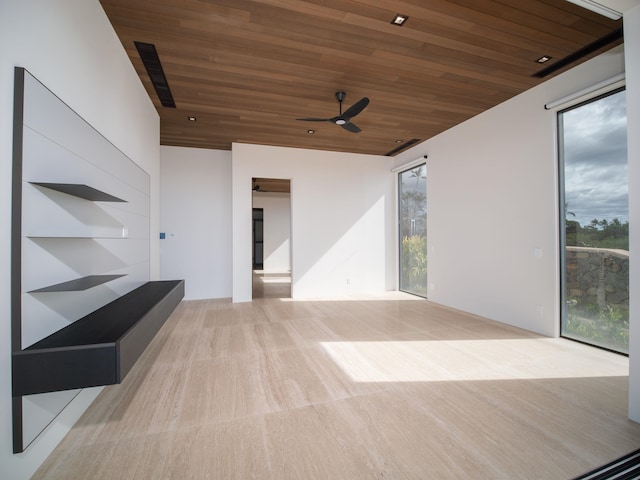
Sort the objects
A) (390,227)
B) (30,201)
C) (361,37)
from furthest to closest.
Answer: (390,227) < (361,37) < (30,201)

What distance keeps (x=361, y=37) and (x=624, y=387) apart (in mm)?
3849

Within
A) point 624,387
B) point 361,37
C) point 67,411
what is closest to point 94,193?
point 67,411

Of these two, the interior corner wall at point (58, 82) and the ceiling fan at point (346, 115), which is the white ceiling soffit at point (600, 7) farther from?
the interior corner wall at point (58, 82)

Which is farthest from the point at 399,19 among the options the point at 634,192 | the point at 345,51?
the point at 634,192

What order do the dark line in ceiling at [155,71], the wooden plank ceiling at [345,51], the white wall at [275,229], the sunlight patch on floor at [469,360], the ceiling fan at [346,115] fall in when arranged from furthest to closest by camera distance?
the white wall at [275,229]
the ceiling fan at [346,115]
the dark line in ceiling at [155,71]
the sunlight patch on floor at [469,360]
the wooden plank ceiling at [345,51]

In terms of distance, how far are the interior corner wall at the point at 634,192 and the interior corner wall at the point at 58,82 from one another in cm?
359

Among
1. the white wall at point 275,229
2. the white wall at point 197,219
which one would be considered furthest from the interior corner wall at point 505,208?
the white wall at point 275,229

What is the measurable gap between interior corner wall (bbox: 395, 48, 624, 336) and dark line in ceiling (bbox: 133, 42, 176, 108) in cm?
458

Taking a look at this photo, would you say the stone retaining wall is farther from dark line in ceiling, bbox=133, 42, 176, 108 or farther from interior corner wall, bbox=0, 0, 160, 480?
dark line in ceiling, bbox=133, 42, 176, 108

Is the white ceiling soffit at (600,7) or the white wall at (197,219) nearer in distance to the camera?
the white ceiling soffit at (600,7)

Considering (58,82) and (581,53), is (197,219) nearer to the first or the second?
(58,82)

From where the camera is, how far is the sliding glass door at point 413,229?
6270 mm

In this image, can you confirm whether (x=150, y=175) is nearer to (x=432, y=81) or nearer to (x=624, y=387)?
(x=432, y=81)

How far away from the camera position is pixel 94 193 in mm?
1967
